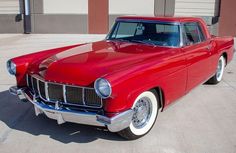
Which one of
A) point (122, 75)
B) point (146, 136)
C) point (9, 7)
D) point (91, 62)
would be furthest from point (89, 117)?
point (9, 7)

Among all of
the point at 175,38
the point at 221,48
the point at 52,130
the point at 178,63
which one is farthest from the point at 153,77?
the point at 221,48

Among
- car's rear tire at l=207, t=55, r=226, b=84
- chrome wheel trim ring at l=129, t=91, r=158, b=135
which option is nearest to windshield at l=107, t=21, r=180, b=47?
chrome wheel trim ring at l=129, t=91, r=158, b=135

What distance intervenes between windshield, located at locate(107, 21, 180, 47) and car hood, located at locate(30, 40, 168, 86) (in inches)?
8.1

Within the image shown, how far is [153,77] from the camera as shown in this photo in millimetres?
3867

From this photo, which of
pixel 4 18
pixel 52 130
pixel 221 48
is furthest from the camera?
pixel 4 18

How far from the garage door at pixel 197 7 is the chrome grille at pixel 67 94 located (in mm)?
12932

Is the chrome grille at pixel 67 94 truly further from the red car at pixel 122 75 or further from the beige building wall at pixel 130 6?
the beige building wall at pixel 130 6

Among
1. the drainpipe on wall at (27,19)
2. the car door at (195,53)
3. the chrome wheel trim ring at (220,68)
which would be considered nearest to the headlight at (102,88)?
the car door at (195,53)

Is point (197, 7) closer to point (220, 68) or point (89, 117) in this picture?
point (220, 68)

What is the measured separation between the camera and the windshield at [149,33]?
4.71 m

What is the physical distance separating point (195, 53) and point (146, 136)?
1.67 metres

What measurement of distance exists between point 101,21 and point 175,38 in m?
11.4

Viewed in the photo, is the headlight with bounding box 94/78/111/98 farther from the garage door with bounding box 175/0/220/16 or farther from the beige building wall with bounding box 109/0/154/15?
the garage door with bounding box 175/0/220/16

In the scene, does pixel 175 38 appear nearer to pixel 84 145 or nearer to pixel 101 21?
pixel 84 145
